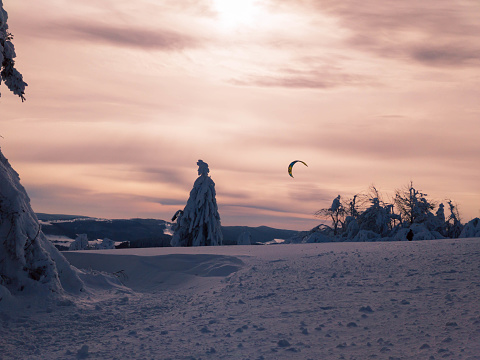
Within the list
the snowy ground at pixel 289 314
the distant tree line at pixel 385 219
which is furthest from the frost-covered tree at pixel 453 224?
the snowy ground at pixel 289 314

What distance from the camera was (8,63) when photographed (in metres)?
9.91

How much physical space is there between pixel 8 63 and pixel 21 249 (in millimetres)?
4108

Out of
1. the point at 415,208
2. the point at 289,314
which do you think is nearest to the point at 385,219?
the point at 415,208

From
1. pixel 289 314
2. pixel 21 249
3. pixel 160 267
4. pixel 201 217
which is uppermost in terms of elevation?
pixel 201 217

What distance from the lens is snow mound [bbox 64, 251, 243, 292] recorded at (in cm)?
1192

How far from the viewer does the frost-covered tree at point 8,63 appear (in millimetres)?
9633

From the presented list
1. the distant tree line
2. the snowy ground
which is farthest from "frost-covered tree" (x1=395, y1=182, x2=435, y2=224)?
the snowy ground

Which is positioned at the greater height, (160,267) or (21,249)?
(21,249)

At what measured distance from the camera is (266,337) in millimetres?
6273

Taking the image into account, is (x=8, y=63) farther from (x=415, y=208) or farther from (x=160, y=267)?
(x=415, y=208)

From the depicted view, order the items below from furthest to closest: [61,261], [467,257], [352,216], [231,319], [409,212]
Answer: [409,212] < [352,216] < [61,261] < [467,257] < [231,319]

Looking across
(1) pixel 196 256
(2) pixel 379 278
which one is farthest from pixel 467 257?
(1) pixel 196 256

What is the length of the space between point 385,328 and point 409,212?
27.0 meters

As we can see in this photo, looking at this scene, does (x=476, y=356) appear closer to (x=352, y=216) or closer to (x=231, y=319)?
(x=231, y=319)
